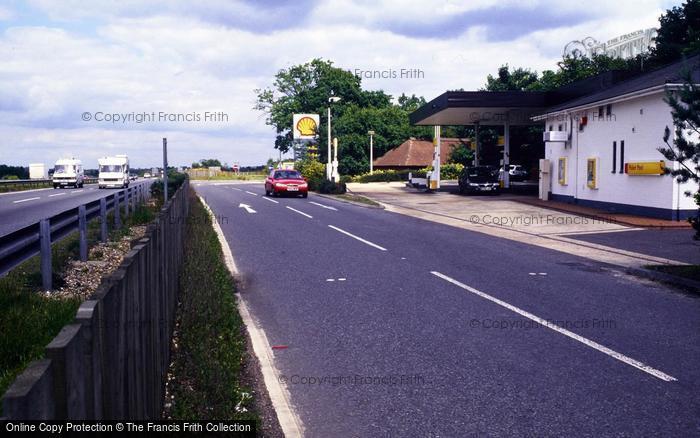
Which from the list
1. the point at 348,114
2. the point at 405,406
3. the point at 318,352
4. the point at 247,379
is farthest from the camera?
the point at 348,114

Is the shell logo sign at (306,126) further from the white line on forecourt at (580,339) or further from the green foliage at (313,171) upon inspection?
the white line on forecourt at (580,339)

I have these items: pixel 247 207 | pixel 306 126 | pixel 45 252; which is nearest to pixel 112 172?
pixel 247 207

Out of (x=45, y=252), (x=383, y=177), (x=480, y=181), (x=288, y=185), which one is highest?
(x=383, y=177)

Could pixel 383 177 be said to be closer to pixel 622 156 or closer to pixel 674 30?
pixel 674 30

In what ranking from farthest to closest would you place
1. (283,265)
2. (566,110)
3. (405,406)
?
(566,110)
(283,265)
(405,406)

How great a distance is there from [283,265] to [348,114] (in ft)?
239

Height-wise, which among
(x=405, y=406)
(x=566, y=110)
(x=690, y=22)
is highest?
(x=690, y=22)

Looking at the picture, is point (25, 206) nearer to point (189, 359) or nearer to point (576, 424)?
point (189, 359)

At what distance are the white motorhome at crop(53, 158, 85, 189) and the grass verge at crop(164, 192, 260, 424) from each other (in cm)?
4240

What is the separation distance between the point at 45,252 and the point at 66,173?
4377 centimetres

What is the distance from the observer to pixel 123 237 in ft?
53.1

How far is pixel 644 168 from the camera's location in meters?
22.6

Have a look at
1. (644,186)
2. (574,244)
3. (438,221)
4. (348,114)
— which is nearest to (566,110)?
(644,186)

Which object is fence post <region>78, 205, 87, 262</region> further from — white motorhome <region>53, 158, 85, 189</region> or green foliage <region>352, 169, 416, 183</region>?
green foliage <region>352, 169, 416, 183</region>
